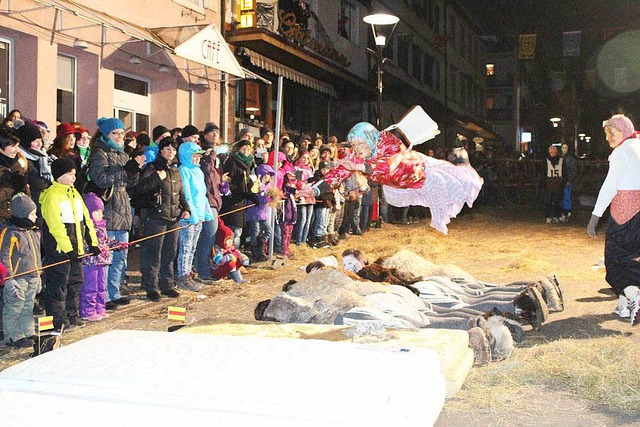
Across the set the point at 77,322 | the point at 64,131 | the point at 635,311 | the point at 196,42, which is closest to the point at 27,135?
the point at 64,131

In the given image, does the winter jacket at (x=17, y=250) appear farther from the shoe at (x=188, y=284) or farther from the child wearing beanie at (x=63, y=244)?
the shoe at (x=188, y=284)

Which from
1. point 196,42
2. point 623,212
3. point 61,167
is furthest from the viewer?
point 196,42

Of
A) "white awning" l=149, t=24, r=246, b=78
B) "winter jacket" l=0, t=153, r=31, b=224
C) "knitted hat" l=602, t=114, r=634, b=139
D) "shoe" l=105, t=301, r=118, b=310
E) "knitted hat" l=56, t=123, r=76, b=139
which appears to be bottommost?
"shoe" l=105, t=301, r=118, b=310

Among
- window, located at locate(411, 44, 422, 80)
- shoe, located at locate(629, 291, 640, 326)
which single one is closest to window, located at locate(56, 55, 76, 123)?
shoe, located at locate(629, 291, 640, 326)

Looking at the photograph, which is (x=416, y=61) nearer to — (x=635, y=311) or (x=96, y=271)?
(x=635, y=311)

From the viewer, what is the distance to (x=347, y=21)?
80.0 ft

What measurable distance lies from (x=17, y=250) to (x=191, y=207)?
3028mm

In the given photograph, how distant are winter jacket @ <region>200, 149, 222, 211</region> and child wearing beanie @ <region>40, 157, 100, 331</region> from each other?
305cm

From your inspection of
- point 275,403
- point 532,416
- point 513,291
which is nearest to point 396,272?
point 513,291

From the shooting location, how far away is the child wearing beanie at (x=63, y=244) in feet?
22.7

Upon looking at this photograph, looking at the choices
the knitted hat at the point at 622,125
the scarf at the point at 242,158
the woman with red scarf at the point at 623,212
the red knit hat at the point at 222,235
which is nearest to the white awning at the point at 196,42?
the scarf at the point at 242,158

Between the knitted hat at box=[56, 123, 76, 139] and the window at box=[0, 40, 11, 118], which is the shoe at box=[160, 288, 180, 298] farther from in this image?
the window at box=[0, 40, 11, 118]

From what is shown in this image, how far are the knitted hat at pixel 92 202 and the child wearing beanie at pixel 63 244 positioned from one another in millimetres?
675

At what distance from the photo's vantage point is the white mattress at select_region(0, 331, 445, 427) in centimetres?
210
